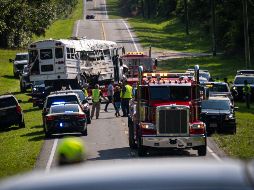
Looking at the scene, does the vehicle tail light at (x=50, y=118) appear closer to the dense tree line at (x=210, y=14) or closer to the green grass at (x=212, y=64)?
the green grass at (x=212, y=64)

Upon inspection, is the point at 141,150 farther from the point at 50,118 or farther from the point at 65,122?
the point at 50,118

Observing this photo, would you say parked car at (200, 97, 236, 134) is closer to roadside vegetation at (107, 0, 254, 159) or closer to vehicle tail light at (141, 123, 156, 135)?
roadside vegetation at (107, 0, 254, 159)

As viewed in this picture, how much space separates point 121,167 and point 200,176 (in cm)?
51

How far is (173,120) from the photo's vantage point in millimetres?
25891

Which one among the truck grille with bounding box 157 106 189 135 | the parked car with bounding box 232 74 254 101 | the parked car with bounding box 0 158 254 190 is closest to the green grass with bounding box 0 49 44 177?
the truck grille with bounding box 157 106 189 135

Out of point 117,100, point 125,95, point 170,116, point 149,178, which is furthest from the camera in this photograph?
point 117,100

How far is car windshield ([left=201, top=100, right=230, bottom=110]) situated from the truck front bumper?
346 inches

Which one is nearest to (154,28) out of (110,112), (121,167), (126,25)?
(126,25)

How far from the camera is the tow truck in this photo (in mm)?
25891

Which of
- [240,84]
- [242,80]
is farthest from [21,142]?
[242,80]

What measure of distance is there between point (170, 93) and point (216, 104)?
9.16 meters

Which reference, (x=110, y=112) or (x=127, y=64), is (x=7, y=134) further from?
(x=127, y=64)

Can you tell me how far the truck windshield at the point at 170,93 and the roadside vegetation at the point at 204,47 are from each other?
229cm

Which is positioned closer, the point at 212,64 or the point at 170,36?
the point at 212,64
